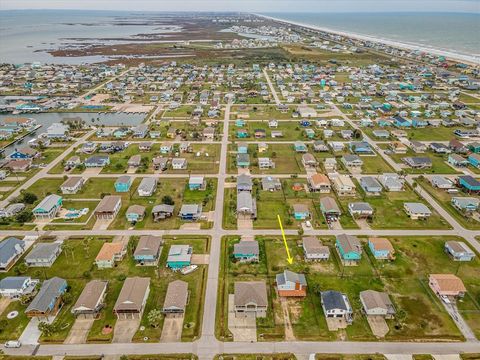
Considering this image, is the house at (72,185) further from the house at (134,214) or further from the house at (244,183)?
the house at (244,183)

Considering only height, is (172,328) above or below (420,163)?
below

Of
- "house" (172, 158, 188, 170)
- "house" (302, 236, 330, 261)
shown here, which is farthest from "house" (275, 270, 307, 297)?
"house" (172, 158, 188, 170)

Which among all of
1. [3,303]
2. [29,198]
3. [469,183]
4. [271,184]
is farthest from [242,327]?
[469,183]

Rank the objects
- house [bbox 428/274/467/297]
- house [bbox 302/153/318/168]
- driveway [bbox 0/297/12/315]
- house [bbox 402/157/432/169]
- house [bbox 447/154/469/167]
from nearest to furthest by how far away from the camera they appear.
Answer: driveway [bbox 0/297/12/315] → house [bbox 428/274/467/297] → house [bbox 402/157/432/169] → house [bbox 302/153/318/168] → house [bbox 447/154/469/167]

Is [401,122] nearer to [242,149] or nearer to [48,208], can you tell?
[242,149]

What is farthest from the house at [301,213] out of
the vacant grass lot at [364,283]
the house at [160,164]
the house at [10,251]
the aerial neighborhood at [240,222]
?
the house at [10,251]

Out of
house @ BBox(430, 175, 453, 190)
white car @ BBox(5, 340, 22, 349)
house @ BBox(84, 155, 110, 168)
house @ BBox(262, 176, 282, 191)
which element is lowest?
house @ BBox(84, 155, 110, 168)

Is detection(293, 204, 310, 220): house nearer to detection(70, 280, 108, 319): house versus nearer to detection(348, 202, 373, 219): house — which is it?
detection(348, 202, 373, 219): house
